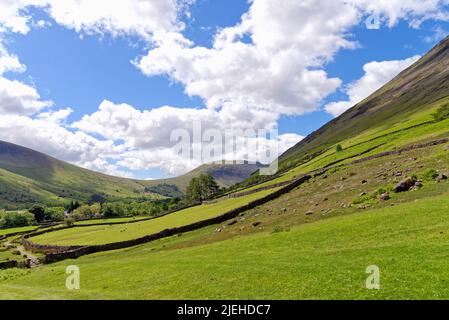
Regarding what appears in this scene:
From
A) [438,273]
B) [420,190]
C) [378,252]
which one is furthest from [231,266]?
[420,190]

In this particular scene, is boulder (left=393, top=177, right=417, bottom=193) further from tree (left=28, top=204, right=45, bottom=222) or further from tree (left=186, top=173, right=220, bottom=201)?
tree (left=28, top=204, right=45, bottom=222)

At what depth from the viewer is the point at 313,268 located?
2364 centimetres

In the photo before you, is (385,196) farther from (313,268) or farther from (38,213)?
(38,213)

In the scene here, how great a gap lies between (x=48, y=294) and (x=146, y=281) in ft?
23.5

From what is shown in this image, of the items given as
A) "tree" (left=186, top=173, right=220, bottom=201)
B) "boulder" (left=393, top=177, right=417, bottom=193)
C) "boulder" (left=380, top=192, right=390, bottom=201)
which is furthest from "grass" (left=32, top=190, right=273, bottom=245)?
"tree" (left=186, top=173, right=220, bottom=201)

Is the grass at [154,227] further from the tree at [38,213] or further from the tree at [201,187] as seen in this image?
the tree at [38,213]

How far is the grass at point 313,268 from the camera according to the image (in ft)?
63.1

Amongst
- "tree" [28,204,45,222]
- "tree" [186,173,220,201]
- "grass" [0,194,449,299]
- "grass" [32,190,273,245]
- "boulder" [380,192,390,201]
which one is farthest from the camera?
"tree" [28,204,45,222]

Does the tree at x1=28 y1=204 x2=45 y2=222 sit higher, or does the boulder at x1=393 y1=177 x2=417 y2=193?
the boulder at x1=393 y1=177 x2=417 y2=193

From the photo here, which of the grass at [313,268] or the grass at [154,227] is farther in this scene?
the grass at [154,227]

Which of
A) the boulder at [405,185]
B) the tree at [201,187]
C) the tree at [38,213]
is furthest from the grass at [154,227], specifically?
the tree at [38,213]

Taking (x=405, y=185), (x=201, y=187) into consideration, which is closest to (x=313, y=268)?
(x=405, y=185)

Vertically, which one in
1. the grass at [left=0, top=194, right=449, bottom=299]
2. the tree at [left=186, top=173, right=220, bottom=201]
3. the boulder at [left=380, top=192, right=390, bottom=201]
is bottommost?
the grass at [left=0, top=194, right=449, bottom=299]

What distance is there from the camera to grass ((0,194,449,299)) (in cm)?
1923
